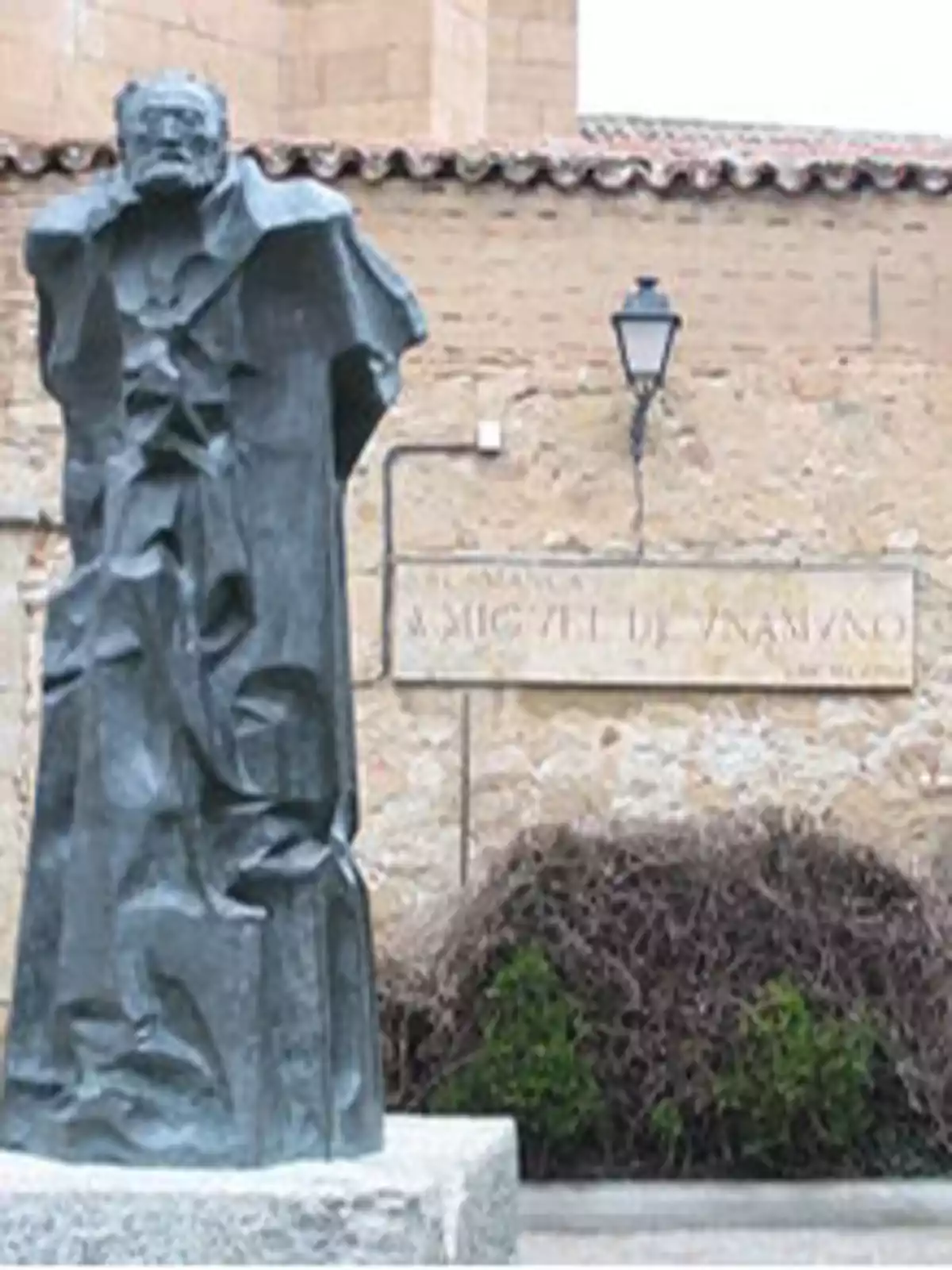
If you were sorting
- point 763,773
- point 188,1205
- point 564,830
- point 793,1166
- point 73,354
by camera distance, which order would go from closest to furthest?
point 188,1205 < point 73,354 < point 793,1166 < point 564,830 < point 763,773

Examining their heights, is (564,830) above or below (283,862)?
below

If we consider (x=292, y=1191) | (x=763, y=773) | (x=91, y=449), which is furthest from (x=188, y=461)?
(x=763, y=773)

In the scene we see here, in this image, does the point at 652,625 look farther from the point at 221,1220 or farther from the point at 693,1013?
the point at 221,1220

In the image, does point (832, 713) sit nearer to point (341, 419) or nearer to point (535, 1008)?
point (535, 1008)

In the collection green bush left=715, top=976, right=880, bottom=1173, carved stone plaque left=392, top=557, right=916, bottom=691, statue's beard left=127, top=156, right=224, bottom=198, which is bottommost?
green bush left=715, top=976, right=880, bottom=1173

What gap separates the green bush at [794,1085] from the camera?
930 centimetres

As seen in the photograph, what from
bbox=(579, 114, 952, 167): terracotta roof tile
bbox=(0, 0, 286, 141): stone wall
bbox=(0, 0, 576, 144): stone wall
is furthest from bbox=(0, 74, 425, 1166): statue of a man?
bbox=(0, 0, 576, 144): stone wall

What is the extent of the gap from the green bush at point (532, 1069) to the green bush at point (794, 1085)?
0.49 m

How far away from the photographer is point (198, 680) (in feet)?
14.5

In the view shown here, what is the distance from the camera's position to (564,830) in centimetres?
1024

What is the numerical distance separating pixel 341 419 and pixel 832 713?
6.78m

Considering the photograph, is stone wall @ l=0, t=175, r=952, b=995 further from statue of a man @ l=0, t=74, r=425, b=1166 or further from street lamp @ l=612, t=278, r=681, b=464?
statue of a man @ l=0, t=74, r=425, b=1166

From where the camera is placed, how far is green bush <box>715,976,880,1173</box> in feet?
30.5

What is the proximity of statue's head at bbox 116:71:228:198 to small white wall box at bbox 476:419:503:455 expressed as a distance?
673 cm
